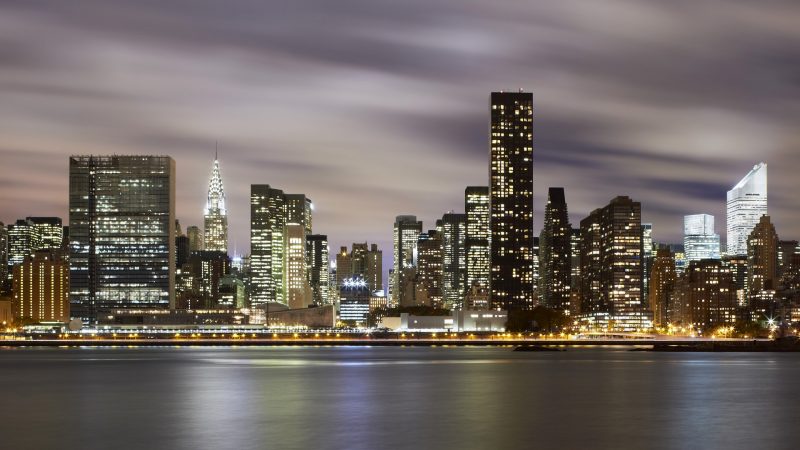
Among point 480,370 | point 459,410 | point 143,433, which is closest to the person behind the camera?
point 143,433

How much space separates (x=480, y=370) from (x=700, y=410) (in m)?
56.5

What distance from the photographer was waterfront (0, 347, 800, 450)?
211ft

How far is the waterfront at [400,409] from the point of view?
6438 cm

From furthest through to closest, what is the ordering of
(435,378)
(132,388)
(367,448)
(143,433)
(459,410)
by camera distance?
(435,378) → (132,388) → (459,410) → (143,433) → (367,448)

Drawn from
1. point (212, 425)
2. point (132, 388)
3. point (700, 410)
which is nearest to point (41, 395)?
point (132, 388)

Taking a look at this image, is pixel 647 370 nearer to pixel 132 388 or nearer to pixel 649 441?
pixel 132 388

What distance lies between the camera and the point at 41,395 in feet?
322

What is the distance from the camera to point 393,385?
4286 inches

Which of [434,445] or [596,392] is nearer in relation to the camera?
[434,445]

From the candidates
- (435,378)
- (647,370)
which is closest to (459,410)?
(435,378)

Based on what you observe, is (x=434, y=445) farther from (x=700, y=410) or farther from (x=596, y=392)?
(x=596, y=392)

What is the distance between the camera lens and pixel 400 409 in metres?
82.0

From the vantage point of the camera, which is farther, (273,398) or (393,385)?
(393,385)

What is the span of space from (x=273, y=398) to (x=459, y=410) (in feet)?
60.6
